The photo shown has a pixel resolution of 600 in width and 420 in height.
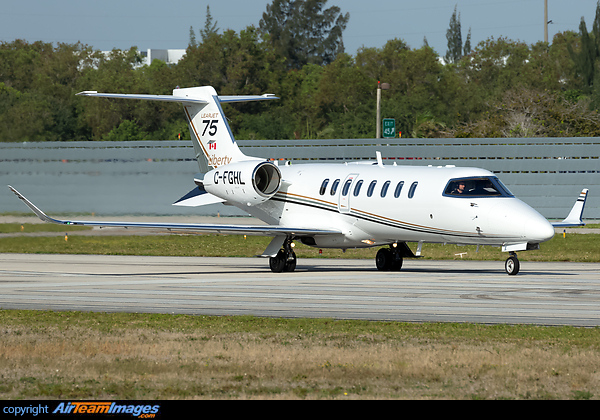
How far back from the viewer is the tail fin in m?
29.8

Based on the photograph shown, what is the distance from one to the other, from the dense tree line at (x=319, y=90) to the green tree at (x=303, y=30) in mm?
27768

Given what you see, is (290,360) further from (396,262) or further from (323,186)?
(323,186)

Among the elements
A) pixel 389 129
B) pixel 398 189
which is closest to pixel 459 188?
pixel 398 189

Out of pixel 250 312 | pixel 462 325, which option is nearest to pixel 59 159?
pixel 250 312

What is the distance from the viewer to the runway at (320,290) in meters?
16.6

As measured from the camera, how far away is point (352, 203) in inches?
1021

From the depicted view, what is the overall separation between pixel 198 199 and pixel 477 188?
10.2 meters

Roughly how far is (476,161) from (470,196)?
20.6 metres

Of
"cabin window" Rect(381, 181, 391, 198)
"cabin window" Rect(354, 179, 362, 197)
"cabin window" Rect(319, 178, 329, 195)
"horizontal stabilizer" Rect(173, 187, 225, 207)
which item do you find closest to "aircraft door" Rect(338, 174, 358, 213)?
"cabin window" Rect(354, 179, 362, 197)

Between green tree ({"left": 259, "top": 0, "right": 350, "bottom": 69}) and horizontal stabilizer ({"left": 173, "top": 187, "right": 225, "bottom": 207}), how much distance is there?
12037 cm

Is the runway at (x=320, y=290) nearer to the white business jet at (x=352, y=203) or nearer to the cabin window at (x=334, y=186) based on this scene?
the white business jet at (x=352, y=203)

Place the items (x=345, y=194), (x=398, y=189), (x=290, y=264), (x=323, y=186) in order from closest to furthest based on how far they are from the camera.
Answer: (x=398, y=189)
(x=345, y=194)
(x=290, y=264)
(x=323, y=186)
